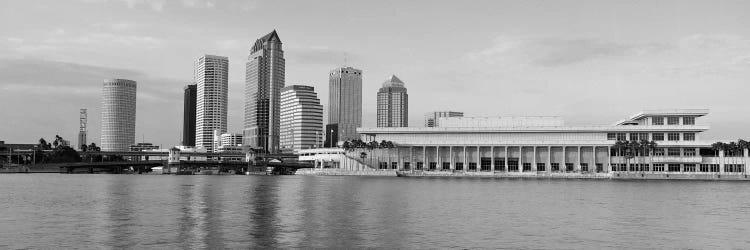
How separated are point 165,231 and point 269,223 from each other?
9.53m

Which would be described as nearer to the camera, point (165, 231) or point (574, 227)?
point (165, 231)

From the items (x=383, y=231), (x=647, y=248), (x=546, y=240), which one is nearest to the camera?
(x=647, y=248)

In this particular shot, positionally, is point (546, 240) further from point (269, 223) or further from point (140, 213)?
point (140, 213)

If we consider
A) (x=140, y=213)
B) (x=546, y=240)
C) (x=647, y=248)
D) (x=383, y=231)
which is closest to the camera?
(x=647, y=248)

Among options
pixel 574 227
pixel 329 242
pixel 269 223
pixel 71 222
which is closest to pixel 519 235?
pixel 574 227

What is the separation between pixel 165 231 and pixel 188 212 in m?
16.9

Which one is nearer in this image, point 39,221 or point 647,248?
point 647,248

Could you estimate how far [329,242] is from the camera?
47.0 m

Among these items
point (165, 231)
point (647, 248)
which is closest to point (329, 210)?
point (165, 231)

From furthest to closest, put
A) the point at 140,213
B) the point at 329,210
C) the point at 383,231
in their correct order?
1. the point at 329,210
2. the point at 140,213
3. the point at 383,231

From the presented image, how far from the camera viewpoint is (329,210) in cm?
7319

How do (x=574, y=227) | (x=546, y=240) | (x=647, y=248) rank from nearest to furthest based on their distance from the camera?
(x=647, y=248), (x=546, y=240), (x=574, y=227)

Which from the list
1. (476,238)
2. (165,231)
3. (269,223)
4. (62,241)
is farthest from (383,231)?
(62,241)

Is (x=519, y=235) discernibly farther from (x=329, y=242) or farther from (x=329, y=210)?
(x=329, y=210)
